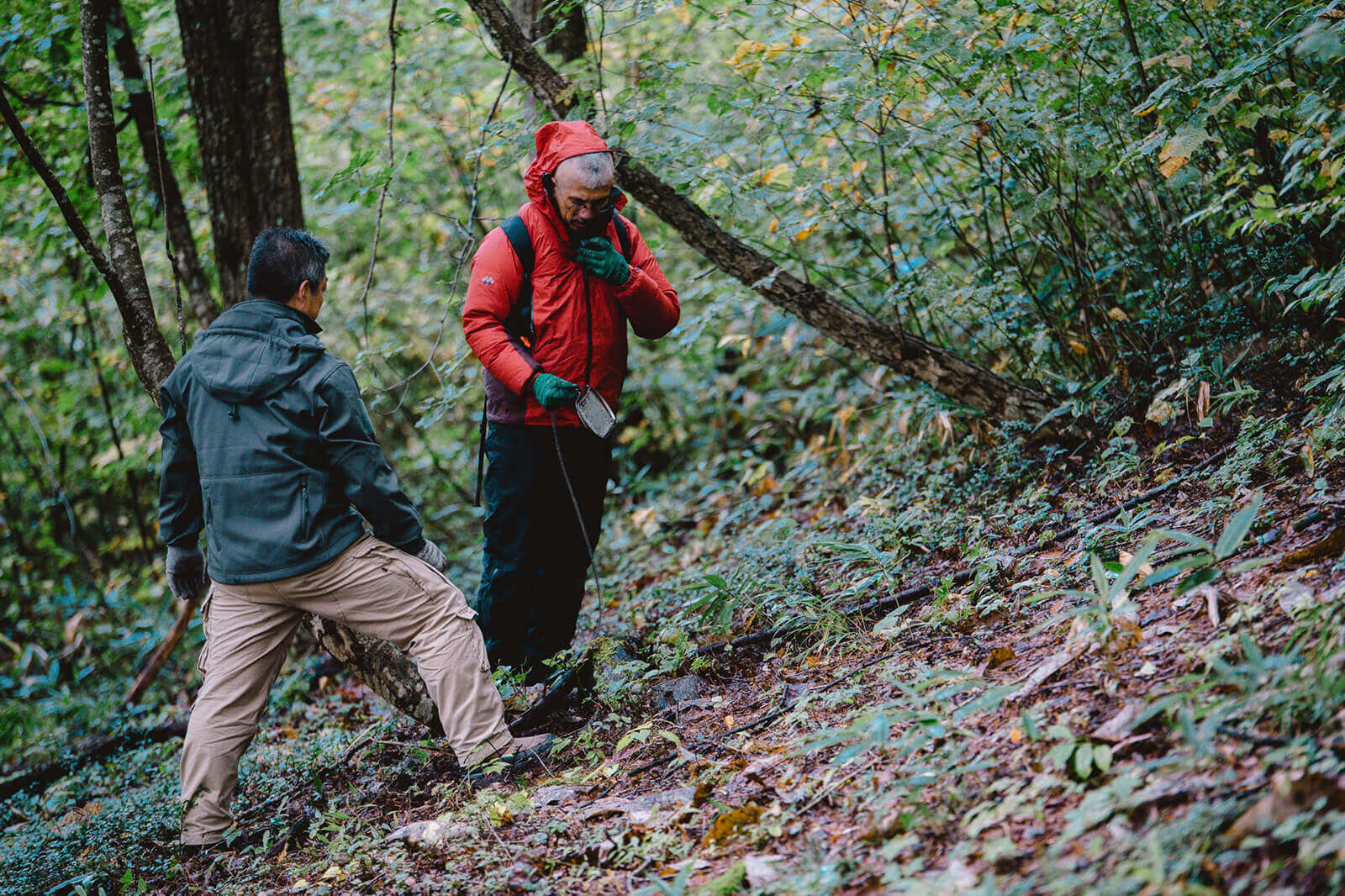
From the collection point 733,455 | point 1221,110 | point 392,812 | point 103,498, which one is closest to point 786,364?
point 733,455

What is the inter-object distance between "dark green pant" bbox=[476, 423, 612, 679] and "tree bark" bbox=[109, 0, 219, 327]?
3290 mm

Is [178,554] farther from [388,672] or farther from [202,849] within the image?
[202,849]

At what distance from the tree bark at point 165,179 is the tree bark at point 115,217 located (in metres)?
1.68

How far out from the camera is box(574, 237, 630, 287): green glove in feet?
12.5

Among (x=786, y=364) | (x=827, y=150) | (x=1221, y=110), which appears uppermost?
(x=827, y=150)

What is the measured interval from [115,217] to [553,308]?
2.29 m

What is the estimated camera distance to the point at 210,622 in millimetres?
3512

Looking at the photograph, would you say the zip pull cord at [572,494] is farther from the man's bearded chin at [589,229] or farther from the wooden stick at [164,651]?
the wooden stick at [164,651]

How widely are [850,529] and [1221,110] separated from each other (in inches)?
107

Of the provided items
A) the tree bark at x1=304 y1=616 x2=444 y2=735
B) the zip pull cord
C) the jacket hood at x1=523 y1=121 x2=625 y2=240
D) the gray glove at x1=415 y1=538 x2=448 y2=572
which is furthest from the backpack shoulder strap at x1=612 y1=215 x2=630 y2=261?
the tree bark at x1=304 y1=616 x2=444 y2=735

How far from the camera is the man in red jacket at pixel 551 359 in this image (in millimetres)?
3805

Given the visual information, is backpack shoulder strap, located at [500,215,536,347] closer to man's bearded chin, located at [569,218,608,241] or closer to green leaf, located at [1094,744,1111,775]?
man's bearded chin, located at [569,218,608,241]

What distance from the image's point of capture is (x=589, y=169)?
3.70 m

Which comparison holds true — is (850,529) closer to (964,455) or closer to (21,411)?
(964,455)
